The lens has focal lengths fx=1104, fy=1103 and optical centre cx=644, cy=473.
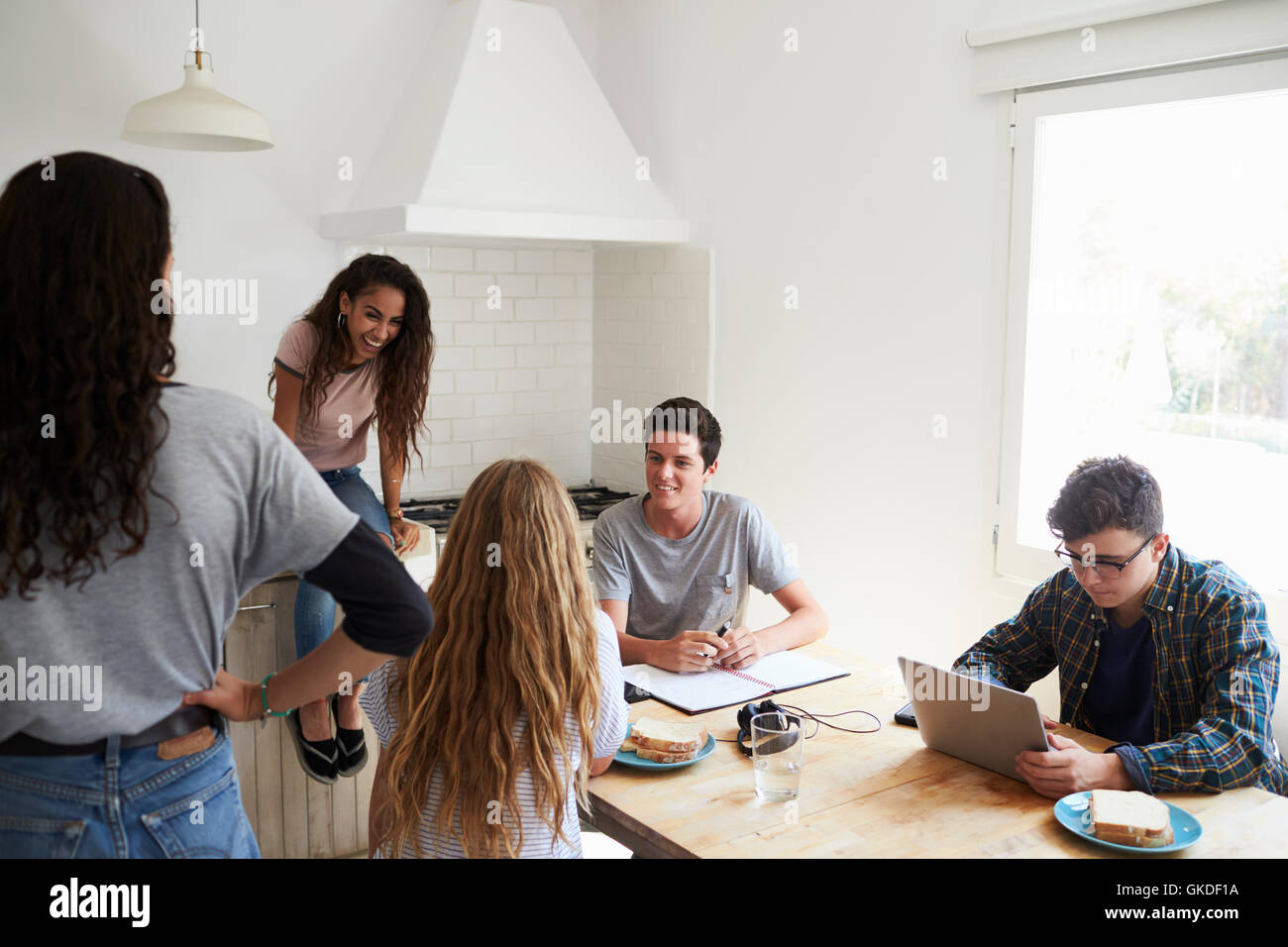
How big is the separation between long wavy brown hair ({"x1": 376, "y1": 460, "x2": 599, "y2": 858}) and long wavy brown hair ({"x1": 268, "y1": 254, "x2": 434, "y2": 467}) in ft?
4.76

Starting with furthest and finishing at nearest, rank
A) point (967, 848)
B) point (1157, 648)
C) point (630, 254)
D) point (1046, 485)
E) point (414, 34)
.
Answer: point (630, 254) < point (414, 34) < point (1046, 485) < point (1157, 648) < point (967, 848)

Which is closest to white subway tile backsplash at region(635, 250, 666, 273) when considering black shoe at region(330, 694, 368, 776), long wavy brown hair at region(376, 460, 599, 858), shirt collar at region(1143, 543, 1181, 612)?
black shoe at region(330, 694, 368, 776)

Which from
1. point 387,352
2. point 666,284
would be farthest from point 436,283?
point 387,352

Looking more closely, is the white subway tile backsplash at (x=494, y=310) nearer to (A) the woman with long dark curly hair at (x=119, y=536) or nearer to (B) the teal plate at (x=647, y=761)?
(B) the teal plate at (x=647, y=761)

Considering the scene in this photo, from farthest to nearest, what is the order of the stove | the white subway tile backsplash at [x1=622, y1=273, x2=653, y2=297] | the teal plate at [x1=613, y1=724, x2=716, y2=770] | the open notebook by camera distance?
1. the white subway tile backsplash at [x1=622, y1=273, x2=653, y2=297]
2. the stove
3. the open notebook
4. the teal plate at [x1=613, y1=724, x2=716, y2=770]

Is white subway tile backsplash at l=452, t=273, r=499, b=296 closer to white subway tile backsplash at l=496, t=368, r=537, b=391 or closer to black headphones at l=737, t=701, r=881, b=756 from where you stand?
white subway tile backsplash at l=496, t=368, r=537, b=391

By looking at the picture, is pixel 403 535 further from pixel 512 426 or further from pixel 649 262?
pixel 649 262

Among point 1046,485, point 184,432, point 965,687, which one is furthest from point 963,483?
point 184,432

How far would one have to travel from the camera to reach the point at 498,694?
1.62 m

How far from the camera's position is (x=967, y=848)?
5.44 feet

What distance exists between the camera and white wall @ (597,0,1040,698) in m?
3.27

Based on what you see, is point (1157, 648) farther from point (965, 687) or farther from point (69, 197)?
point (69, 197)

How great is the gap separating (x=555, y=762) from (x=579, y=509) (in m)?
2.70

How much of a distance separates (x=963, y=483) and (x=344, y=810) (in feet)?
6.79
